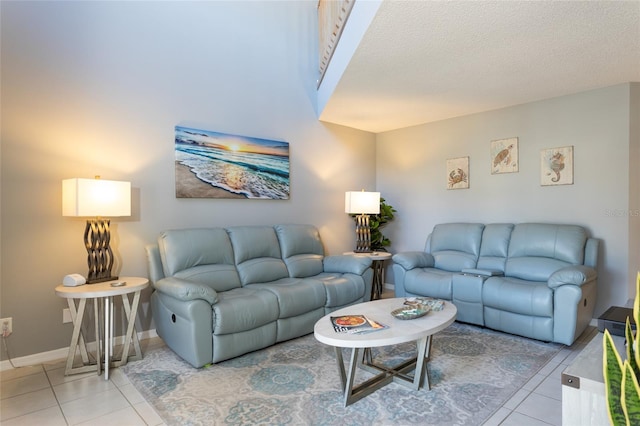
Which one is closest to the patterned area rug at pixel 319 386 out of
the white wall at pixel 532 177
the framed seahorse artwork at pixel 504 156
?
the white wall at pixel 532 177

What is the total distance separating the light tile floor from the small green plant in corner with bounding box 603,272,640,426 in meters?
1.06

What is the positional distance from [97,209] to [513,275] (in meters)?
3.54

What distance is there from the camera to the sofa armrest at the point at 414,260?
379 cm

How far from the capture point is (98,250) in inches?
104

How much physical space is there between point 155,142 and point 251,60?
137cm

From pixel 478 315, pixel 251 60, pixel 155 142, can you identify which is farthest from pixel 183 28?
pixel 478 315

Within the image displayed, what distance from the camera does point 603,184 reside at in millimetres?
3393

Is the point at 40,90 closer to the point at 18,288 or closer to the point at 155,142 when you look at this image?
the point at 155,142

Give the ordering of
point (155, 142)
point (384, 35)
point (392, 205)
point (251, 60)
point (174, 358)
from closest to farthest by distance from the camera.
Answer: point (384, 35) < point (174, 358) < point (155, 142) < point (251, 60) < point (392, 205)

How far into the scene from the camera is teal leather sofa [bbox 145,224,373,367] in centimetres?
247

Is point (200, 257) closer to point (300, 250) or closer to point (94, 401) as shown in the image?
point (300, 250)

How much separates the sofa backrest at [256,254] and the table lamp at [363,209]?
1086 millimetres

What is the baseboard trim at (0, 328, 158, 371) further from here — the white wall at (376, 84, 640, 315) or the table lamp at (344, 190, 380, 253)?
the white wall at (376, 84, 640, 315)

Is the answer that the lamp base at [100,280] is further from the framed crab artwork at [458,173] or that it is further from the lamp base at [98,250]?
the framed crab artwork at [458,173]
